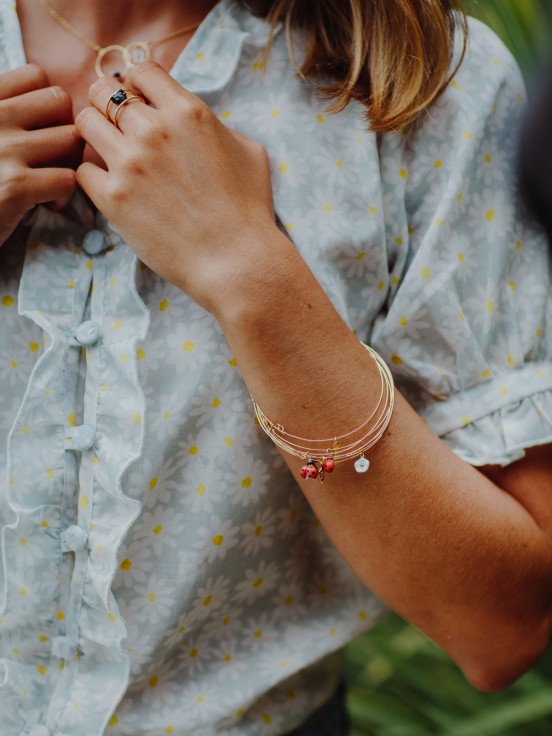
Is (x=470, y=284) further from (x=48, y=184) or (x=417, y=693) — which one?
(x=417, y=693)

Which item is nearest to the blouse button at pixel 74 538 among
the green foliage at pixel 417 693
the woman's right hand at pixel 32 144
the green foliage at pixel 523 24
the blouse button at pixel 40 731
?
the blouse button at pixel 40 731

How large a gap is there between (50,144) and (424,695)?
142cm

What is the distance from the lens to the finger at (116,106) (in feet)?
2.76

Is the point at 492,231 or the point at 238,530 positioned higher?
the point at 492,231

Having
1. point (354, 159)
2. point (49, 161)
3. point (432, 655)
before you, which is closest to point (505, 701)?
point (432, 655)

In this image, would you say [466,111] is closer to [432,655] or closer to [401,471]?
[401,471]

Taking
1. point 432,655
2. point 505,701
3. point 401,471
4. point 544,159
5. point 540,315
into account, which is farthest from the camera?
point 432,655

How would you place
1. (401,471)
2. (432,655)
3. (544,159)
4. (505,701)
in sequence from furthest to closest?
(432,655), (505,701), (401,471), (544,159)

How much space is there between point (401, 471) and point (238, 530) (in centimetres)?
20

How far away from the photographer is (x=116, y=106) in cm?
86

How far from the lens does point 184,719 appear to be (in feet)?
3.20

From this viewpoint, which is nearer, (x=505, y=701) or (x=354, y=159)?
(x=354, y=159)

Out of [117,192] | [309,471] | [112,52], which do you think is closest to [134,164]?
[117,192]

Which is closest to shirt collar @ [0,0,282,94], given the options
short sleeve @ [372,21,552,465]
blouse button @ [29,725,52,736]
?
short sleeve @ [372,21,552,465]
